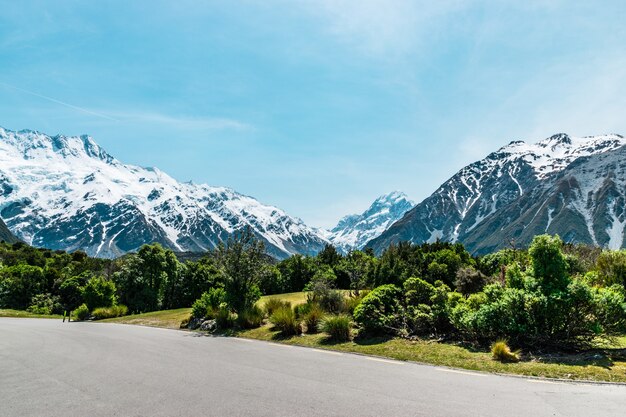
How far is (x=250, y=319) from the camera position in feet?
86.3

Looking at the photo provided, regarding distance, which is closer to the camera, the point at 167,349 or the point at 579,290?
the point at 579,290

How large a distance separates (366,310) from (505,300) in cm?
669

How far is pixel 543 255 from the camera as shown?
17250mm

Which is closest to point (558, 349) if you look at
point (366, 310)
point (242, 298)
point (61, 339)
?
point (366, 310)

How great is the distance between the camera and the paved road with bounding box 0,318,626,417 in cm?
888

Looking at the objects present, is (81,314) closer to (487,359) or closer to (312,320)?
(312,320)

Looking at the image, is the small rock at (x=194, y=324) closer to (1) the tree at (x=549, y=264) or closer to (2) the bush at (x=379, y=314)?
(2) the bush at (x=379, y=314)

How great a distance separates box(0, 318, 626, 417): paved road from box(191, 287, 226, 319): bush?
570 inches

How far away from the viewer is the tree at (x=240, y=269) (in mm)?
29156

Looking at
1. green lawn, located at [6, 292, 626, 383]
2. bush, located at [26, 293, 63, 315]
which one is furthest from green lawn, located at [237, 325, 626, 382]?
bush, located at [26, 293, 63, 315]

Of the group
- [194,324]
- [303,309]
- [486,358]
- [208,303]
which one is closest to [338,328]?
[303,309]

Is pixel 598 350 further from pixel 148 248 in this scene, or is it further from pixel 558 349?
pixel 148 248

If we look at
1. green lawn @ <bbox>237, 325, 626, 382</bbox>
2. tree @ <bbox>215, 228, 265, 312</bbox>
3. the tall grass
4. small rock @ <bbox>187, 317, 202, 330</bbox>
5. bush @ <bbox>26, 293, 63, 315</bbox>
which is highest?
tree @ <bbox>215, 228, 265, 312</bbox>

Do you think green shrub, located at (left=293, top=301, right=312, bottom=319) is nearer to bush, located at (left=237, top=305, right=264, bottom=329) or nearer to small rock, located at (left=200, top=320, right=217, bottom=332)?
bush, located at (left=237, top=305, right=264, bottom=329)
